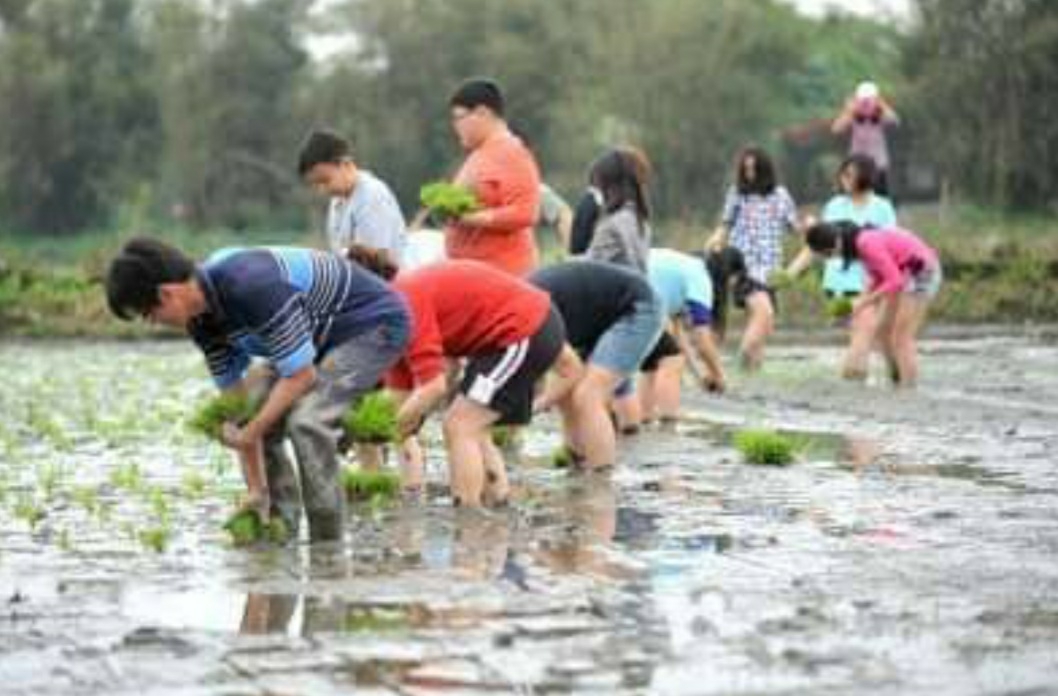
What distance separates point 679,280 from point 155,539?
6968mm

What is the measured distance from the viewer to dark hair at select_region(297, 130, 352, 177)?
1114 cm

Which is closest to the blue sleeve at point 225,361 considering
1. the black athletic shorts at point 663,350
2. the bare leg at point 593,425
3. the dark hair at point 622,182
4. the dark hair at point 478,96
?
→ the bare leg at point 593,425

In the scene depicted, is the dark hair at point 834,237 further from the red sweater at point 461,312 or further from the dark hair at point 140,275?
the dark hair at point 140,275

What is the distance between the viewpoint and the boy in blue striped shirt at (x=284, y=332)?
8234 mm

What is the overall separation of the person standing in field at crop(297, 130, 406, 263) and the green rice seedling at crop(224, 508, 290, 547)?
2458mm

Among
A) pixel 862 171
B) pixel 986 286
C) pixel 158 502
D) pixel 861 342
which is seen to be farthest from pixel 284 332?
pixel 986 286

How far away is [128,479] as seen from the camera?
36.7ft

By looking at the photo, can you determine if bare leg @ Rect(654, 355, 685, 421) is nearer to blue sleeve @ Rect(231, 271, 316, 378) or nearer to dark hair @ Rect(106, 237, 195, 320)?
blue sleeve @ Rect(231, 271, 316, 378)

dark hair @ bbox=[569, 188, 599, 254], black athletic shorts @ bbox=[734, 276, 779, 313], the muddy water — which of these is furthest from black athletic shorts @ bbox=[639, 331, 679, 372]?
black athletic shorts @ bbox=[734, 276, 779, 313]

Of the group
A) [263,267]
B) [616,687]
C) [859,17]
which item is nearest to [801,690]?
[616,687]

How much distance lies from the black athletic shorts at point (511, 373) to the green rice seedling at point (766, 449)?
216 centimetres

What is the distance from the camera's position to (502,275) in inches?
389

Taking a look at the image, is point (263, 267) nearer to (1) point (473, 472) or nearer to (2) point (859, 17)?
(1) point (473, 472)

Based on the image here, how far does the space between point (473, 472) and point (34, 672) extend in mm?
3818
